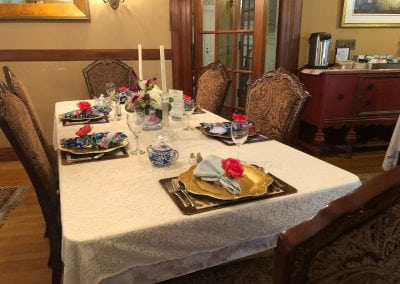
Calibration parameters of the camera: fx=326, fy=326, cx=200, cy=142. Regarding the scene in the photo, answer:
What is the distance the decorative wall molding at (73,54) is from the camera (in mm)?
3150

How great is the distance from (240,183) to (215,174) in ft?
0.27

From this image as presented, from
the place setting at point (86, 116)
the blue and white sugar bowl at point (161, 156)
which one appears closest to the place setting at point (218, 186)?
the blue and white sugar bowl at point (161, 156)

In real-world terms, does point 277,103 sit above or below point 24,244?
above

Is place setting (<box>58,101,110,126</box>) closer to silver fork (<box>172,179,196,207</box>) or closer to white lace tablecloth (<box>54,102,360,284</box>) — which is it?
white lace tablecloth (<box>54,102,360,284</box>)

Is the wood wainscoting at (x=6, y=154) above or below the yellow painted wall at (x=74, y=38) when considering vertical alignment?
below

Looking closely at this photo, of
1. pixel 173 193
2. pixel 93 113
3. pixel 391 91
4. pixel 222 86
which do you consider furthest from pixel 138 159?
pixel 391 91

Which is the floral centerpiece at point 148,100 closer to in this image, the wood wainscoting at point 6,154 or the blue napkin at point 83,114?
the blue napkin at point 83,114

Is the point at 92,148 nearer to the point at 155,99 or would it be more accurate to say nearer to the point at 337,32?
the point at 155,99

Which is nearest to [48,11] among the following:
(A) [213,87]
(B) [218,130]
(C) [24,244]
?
(A) [213,87]

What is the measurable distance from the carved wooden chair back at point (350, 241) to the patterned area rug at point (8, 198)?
224 cm

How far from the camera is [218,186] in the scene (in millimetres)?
971

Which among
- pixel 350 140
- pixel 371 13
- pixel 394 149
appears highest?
pixel 371 13

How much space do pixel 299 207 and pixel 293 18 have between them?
8.24ft

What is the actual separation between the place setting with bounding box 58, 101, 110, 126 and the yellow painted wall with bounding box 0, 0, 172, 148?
1525 millimetres
